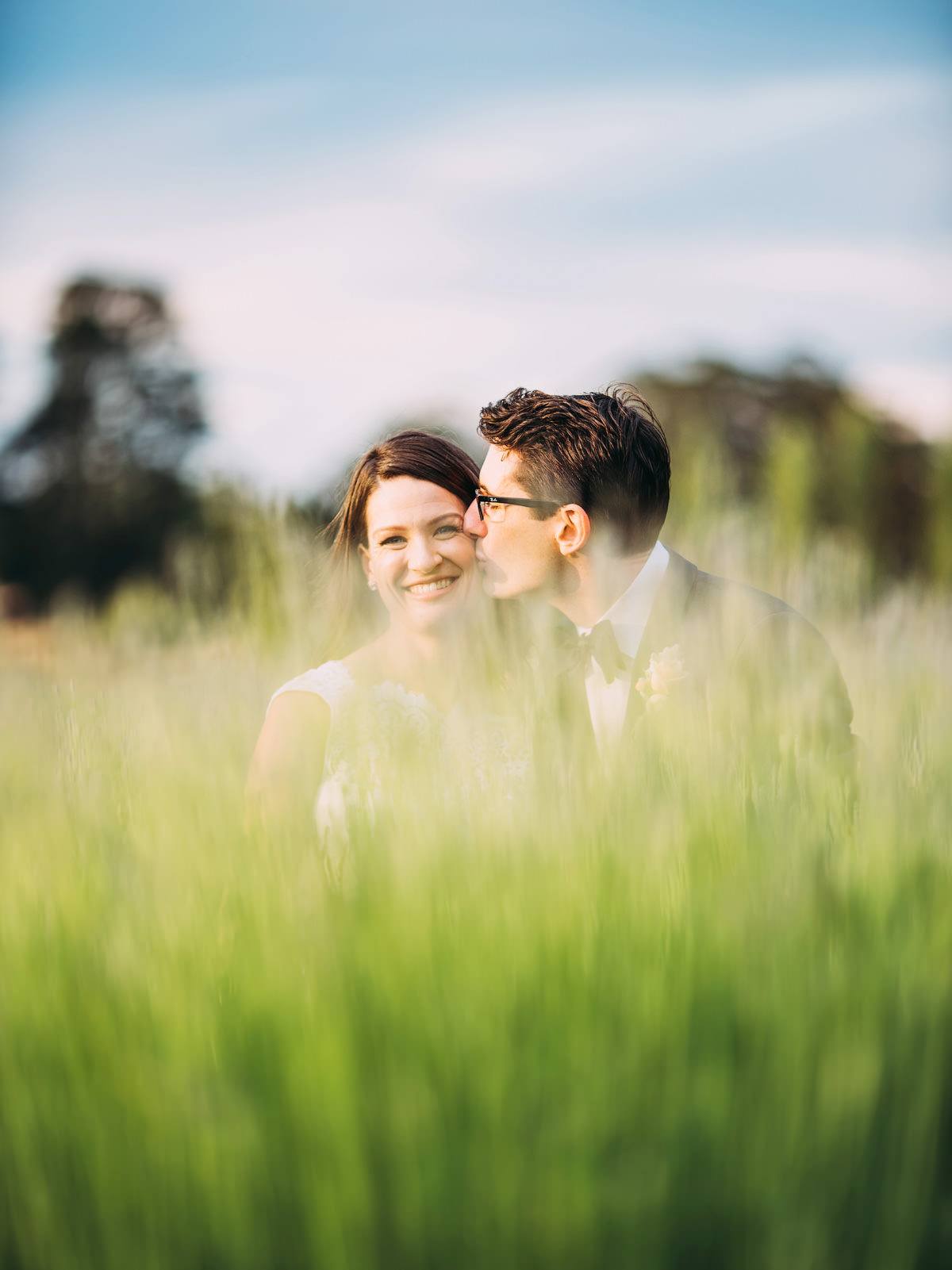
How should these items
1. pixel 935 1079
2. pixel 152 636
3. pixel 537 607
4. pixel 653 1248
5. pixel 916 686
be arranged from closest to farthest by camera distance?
pixel 653 1248
pixel 935 1079
pixel 537 607
pixel 916 686
pixel 152 636

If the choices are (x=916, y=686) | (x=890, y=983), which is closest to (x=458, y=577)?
(x=916, y=686)

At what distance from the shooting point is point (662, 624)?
1928 mm

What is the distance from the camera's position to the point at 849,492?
18.2 m

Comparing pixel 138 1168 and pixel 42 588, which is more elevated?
pixel 138 1168

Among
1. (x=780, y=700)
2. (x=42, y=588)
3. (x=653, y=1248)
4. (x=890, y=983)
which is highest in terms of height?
(x=780, y=700)

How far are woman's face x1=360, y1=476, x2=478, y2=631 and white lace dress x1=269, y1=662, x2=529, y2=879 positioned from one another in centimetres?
100

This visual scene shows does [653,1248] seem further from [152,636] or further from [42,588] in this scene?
[42,588]

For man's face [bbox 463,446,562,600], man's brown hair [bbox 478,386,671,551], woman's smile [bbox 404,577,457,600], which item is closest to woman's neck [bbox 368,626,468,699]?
woman's smile [bbox 404,577,457,600]

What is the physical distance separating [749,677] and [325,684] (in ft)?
4.38

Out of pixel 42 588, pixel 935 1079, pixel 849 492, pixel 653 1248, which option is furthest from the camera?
pixel 42 588

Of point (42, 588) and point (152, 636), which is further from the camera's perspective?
point (42, 588)

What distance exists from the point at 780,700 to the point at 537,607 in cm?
51

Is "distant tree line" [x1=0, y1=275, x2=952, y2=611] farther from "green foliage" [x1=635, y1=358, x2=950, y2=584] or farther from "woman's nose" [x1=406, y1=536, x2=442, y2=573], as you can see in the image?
"woman's nose" [x1=406, y1=536, x2=442, y2=573]

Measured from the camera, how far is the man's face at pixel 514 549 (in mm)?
2887
